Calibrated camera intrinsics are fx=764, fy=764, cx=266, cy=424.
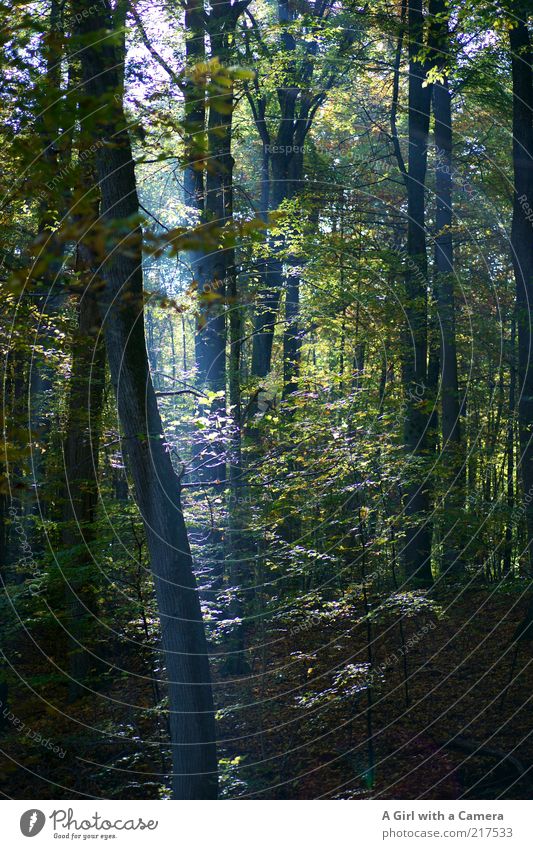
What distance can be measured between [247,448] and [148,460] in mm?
2985

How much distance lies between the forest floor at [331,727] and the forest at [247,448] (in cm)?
4

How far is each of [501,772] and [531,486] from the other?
352 cm

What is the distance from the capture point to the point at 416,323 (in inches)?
503

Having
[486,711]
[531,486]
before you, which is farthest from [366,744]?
[531,486]

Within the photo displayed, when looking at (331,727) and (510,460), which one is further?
(510,460)

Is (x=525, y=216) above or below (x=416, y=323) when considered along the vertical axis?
above

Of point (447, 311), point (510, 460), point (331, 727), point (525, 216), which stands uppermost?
point (525, 216)

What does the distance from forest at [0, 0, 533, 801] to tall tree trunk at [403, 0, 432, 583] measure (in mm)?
90

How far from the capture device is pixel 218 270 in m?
11.6

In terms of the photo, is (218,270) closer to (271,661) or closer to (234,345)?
(234,345)

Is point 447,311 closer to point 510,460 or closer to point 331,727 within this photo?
point 510,460

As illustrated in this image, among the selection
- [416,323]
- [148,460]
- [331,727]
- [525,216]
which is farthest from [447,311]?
[148,460]

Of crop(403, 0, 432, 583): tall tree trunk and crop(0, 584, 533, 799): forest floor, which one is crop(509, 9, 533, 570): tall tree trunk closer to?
crop(0, 584, 533, 799): forest floor

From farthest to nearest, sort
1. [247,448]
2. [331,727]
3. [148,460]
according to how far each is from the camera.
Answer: [247,448] < [331,727] < [148,460]
